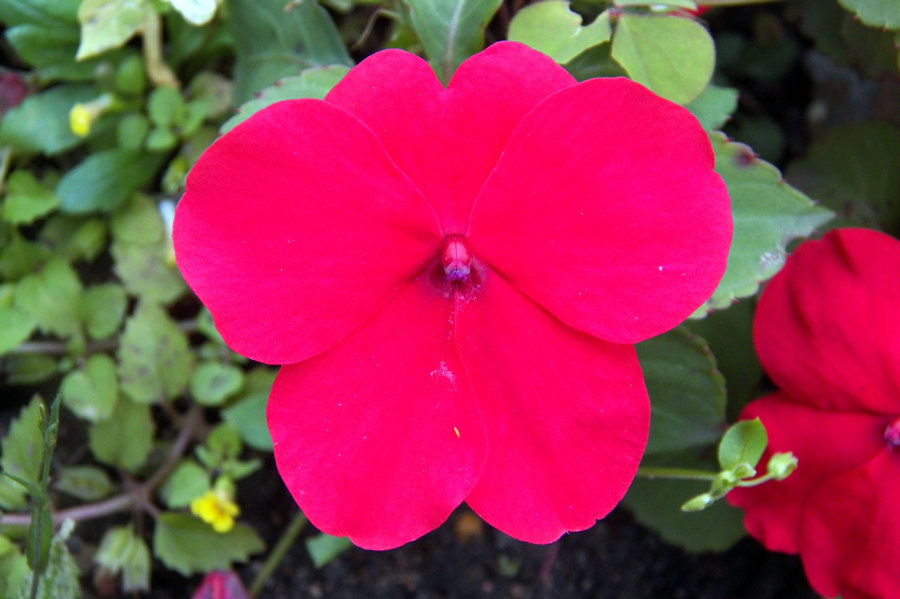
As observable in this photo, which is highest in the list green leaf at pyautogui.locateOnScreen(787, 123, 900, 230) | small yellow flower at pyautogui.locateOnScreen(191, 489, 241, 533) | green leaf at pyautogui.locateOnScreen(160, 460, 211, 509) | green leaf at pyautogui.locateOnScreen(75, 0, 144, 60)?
green leaf at pyautogui.locateOnScreen(75, 0, 144, 60)

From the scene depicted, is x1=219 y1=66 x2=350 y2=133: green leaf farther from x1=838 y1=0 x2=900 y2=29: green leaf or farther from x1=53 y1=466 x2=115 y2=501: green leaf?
x1=53 y1=466 x2=115 y2=501: green leaf

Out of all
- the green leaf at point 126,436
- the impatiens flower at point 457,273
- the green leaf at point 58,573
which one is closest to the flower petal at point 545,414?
Answer: the impatiens flower at point 457,273

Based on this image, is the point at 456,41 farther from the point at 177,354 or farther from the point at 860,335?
the point at 177,354

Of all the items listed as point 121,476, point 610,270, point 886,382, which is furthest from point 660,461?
point 121,476

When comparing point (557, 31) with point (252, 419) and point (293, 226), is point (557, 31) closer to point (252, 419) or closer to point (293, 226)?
point (293, 226)

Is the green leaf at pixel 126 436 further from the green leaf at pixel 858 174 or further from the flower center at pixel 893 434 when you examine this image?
the green leaf at pixel 858 174

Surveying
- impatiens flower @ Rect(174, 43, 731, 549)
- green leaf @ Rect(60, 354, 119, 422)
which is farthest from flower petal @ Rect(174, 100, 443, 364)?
green leaf @ Rect(60, 354, 119, 422)
